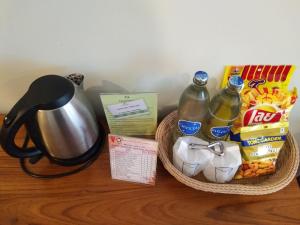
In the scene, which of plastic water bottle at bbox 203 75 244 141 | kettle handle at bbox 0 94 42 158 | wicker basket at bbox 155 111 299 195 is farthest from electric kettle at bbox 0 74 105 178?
plastic water bottle at bbox 203 75 244 141

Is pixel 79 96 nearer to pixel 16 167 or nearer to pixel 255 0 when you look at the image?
pixel 16 167

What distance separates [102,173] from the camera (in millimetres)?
774

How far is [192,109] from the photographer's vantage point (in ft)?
2.48

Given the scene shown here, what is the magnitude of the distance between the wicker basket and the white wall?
147mm


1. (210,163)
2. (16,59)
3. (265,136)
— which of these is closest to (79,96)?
(16,59)

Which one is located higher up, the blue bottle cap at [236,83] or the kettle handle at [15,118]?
the blue bottle cap at [236,83]

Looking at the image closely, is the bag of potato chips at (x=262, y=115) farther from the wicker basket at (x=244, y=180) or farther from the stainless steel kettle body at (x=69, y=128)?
the stainless steel kettle body at (x=69, y=128)

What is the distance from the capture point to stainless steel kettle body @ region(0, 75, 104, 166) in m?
0.61

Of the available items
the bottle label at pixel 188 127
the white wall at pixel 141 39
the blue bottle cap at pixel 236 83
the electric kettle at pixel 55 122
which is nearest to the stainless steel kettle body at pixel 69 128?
the electric kettle at pixel 55 122

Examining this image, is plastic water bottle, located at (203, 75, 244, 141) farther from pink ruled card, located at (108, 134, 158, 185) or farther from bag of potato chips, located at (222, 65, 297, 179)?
pink ruled card, located at (108, 134, 158, 185)

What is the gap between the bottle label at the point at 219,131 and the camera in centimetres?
75

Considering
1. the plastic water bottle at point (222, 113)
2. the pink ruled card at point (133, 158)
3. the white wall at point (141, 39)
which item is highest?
the white wall at point (141, 39)

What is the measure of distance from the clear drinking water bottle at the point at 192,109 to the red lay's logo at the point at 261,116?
11 cm

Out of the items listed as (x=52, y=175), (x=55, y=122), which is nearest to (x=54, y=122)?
(x=55, y=122)
